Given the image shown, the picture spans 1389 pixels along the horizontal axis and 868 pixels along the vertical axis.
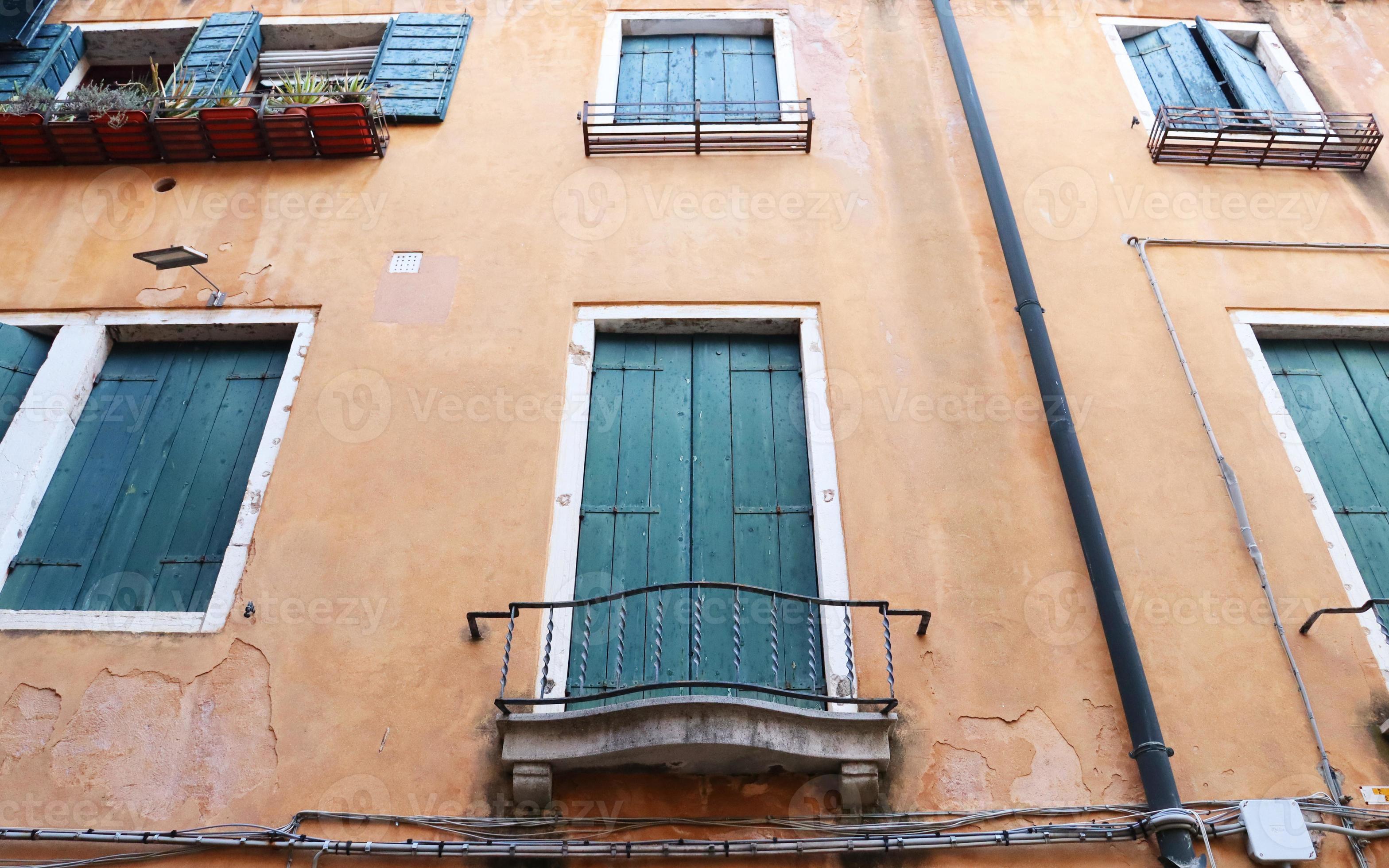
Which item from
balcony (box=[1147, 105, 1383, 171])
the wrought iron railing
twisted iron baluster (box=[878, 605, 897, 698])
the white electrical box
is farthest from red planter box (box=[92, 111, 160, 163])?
the white electrical box

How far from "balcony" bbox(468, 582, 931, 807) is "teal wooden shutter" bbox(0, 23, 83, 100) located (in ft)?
21.2

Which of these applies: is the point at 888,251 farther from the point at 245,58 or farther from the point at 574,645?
the point at 245,58

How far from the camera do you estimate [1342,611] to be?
506 centimetres

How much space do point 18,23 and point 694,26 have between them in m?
5.74

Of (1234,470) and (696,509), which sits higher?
(1234,470)

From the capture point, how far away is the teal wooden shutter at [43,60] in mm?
8047

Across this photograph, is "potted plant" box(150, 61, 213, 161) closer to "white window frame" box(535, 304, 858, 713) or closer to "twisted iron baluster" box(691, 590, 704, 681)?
"white window frame" box(535, 304, 858, 713)

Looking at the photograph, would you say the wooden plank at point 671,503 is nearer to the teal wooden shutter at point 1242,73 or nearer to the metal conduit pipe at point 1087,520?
the metal conduit pipe at point 1087,520

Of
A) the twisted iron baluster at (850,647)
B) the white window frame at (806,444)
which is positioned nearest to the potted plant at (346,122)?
the white window frame at (806,444)

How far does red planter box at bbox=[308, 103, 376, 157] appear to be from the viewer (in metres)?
7.21

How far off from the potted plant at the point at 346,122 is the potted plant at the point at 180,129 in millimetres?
880

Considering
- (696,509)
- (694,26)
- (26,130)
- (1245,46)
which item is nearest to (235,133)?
(26,130)

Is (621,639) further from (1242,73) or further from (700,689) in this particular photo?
(1242,73)

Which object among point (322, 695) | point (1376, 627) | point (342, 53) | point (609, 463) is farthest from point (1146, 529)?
point (342, 53)
